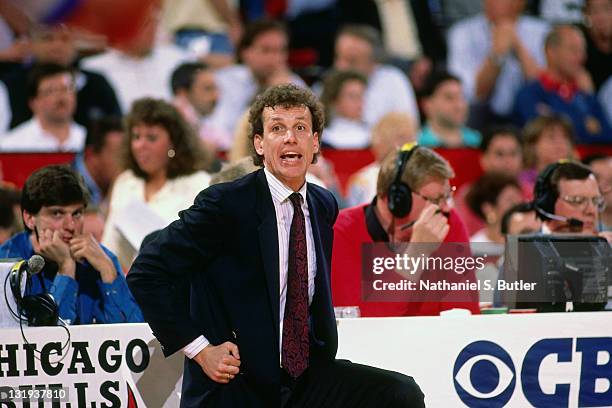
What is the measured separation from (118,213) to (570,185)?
2.52 m

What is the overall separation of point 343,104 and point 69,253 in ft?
14.4

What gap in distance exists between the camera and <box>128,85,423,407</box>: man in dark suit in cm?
372

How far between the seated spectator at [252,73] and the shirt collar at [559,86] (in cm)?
228

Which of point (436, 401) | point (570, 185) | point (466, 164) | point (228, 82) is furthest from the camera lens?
point (228, 82)

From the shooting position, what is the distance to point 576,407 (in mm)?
4484

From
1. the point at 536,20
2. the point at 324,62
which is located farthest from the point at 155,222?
the point at 536,20

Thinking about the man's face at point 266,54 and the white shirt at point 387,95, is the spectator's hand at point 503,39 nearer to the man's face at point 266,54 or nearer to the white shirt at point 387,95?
the white shirt at point 387,95

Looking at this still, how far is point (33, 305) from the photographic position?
4242mm

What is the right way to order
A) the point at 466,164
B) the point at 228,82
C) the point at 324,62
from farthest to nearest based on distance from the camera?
the point at 324,62 < the point at 228,82 < the point at 466,164

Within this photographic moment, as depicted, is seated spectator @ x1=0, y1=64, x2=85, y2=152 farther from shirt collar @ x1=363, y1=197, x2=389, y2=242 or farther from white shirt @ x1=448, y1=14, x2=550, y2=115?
white shirt @ x1=448, y1=14, x2=550, y2=115

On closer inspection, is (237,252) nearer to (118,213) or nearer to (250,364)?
(250,364)

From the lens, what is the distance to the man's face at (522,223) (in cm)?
620

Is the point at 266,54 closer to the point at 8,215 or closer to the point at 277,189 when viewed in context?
the point at 8,215

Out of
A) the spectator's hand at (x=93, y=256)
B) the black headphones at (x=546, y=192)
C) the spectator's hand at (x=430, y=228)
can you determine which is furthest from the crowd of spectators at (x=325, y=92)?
the spectator's hand at (x=430, y=228)
